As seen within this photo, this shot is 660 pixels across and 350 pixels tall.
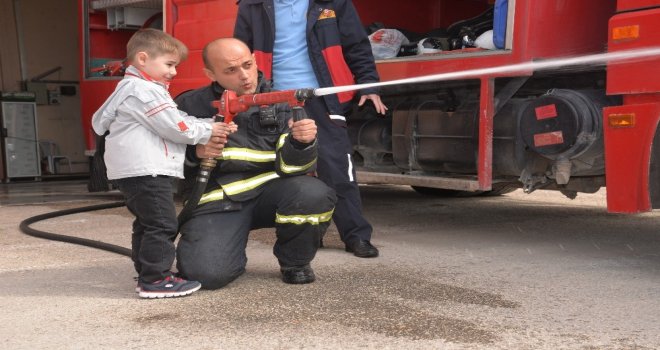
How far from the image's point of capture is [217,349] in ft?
7.66

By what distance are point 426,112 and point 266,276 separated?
5.73 feet

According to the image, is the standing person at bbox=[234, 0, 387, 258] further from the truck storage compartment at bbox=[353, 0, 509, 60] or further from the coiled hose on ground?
the coiled hose on ground

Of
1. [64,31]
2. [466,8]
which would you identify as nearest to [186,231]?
[466,8]

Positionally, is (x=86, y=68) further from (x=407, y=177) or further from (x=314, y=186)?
(x=314, y=186)

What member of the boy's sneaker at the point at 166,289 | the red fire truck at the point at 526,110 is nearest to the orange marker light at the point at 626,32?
the red fire truck at the point at 526,110

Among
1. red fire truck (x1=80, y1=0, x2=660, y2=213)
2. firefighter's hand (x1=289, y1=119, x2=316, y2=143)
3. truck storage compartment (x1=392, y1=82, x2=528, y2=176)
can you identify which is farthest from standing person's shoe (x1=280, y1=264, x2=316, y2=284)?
truck storage compartment (x1=392, y1=82, x2=528, y2=176)

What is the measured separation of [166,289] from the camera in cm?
299

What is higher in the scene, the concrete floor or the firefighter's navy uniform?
the firefighter's navy uniform

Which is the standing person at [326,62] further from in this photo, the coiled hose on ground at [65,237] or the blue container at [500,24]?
the coiled hose on ground at [65,237]

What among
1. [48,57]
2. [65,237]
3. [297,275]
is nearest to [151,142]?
[297,275]

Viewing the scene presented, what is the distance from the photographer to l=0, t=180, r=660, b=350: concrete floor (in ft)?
8.05

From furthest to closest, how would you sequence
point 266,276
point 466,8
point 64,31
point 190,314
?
point 64,31, point 466,8, point 266,276, point 190,314

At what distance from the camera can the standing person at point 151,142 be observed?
2900 mm

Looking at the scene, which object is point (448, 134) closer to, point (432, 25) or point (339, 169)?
point (339, 169)
